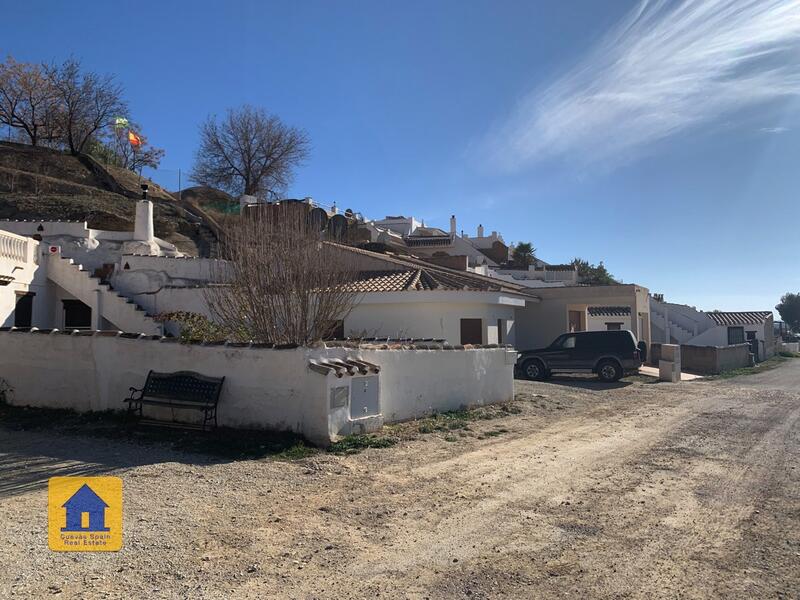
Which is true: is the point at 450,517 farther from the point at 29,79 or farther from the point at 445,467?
the point at 29,79

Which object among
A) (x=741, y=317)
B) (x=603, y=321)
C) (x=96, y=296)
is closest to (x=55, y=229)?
(x=96, y=296)

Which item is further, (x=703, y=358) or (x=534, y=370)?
(x=703, y=358)

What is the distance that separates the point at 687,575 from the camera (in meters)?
4.49

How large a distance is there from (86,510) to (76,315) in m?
16.2

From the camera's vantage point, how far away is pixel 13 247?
17.6 m

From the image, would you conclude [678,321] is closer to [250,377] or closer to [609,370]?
[609,370]

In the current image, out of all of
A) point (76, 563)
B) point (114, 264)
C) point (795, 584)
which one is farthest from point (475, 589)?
point (114, 264)

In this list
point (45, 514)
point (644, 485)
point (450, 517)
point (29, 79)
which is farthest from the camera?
point (29, 79)

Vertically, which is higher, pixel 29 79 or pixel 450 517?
pixel 29 79

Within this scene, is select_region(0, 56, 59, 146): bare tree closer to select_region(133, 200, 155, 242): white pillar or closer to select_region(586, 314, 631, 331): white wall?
select_region(133, 200, 155, 242): white pillar

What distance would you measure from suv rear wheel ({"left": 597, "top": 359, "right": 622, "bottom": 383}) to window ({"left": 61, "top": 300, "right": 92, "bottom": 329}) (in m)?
18.5

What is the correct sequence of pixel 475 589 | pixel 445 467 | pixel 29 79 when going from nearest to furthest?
pixel 475 589
pixel 445 467
pixel 29 79

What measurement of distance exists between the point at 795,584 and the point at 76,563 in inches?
220

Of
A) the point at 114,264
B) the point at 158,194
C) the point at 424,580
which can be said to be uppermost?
the point at 158,194
